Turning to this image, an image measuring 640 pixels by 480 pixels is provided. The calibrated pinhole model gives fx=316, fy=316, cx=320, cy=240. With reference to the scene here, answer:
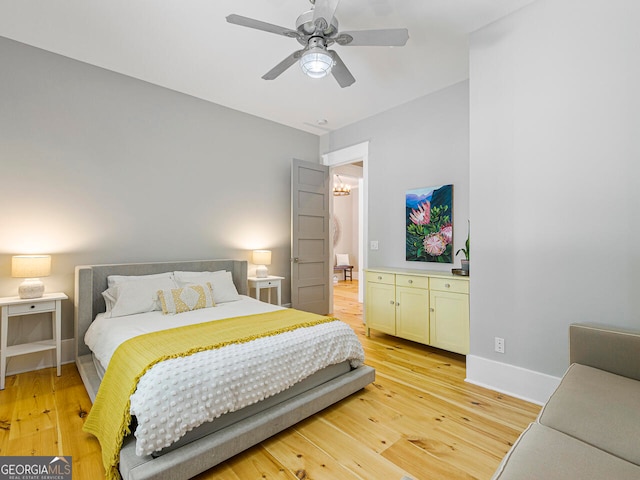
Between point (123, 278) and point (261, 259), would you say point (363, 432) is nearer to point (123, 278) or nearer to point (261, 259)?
point (123, 278)

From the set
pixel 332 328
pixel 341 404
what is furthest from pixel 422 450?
pixel 332 328

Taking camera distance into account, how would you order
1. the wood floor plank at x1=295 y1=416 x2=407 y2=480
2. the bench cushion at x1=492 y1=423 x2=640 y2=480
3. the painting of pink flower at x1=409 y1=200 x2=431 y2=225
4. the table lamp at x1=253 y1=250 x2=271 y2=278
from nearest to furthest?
the bench cushion at x1=492 y1=423 x2=640 y2=480 → the wood floor plank at x1=295 y1=416 x2=407 y2=480 → the painting of pink flower at x1=409 y1=200 x2=431 y2=225 → the table lamp at x1=253 y1=250 x2=271 y2=278

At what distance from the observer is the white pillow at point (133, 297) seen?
2.79 meters

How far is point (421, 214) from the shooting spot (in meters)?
3.80

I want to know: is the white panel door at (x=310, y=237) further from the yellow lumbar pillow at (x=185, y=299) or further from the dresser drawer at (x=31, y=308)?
the dresser drawer at (x=31, y=308)

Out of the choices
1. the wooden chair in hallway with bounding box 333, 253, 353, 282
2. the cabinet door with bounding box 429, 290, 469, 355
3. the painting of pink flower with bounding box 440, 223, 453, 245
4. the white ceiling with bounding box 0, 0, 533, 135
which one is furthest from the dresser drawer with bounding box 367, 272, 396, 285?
the wooden chair in hallway with bounding box 333, 253, 353, 282

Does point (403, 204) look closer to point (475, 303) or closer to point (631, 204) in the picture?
point (475, 303)

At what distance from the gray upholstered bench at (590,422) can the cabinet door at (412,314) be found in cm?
148

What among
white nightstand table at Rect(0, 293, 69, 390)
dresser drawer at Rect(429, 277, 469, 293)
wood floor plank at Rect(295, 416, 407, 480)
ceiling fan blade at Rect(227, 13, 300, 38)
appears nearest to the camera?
wood floor plank at Rect(295, 416, 407, 480)

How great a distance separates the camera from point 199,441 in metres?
1.63

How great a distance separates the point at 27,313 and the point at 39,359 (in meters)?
0.63

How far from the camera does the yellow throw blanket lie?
155cm

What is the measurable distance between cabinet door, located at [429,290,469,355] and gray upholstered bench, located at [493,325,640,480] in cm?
109

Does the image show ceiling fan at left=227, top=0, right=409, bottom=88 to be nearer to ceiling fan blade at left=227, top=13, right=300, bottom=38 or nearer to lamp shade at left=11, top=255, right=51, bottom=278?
Answer: ceiling fan blade at left=227, top=13, right=300, bottom=38
